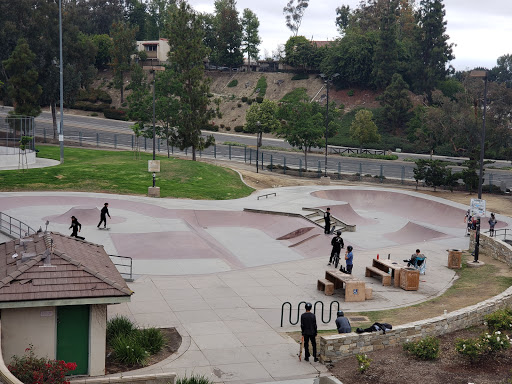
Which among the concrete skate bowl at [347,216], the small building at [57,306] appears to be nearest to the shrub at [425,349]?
the small building at [57,306]

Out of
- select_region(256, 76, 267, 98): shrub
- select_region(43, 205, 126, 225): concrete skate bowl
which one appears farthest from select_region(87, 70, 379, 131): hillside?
select_region(43, 205, 126, 225): concrete skate bowl

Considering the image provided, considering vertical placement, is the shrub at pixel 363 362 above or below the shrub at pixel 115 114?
below

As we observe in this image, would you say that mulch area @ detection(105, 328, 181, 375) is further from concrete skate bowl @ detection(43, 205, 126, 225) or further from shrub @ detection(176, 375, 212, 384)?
concrete skate bowl @ detection(43, 205, 126, 225)

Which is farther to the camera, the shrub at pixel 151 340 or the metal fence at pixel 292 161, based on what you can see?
the metal fence at pixel 292 161

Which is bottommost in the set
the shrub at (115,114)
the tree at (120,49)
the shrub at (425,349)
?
the shrub at (425,349)

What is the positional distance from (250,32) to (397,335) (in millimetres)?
98598

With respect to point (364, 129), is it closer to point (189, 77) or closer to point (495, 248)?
point (189, 77)

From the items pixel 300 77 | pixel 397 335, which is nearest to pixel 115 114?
pixel 300 77

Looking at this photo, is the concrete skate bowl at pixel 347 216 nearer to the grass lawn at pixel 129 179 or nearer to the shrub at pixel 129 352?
the grass lawn at pixel 129 179

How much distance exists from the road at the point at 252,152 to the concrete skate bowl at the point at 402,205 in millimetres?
8309

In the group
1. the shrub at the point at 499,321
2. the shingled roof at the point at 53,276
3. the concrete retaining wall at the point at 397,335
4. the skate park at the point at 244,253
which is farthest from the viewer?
the shrub at the point at 499,321

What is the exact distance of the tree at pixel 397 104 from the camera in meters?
82.0

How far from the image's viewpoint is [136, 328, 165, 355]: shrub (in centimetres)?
1488

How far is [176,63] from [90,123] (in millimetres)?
31915
